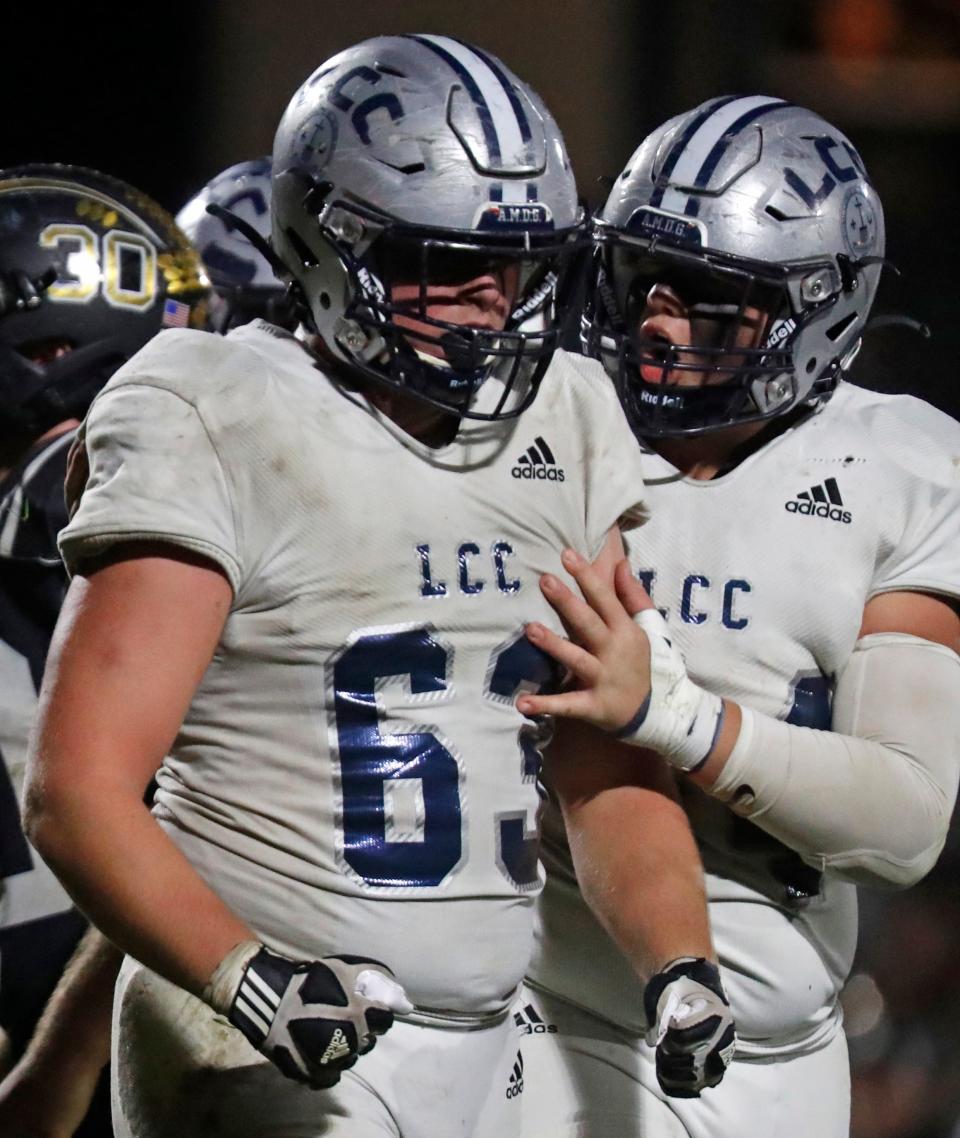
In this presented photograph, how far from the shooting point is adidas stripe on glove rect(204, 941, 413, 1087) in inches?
67.2

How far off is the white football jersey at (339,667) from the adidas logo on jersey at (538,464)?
0.16 ft

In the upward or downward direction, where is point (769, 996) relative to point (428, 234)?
downward

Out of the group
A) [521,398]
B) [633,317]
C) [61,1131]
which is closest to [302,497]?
[521,398]

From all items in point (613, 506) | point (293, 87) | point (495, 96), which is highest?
point (495, 96)

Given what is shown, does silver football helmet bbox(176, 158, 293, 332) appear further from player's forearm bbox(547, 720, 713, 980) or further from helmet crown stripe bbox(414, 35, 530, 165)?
player's forearm bbox(547, 720, 713, 980)

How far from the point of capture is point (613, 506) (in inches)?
84.4

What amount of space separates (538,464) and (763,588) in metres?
0.44

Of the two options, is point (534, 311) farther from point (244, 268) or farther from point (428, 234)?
point (244, 268)

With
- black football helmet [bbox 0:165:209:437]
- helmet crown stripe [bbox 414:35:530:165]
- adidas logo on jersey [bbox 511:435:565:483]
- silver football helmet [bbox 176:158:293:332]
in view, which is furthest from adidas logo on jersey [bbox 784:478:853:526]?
silver football helmet [bbox 176:158:293:332]

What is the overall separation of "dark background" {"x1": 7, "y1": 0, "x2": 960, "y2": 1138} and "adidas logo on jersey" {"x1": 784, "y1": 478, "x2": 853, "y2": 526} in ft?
10.4

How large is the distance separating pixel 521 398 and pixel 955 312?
4.29 m

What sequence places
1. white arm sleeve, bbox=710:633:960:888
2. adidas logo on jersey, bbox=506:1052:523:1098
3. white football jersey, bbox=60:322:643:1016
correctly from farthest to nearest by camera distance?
white arm sleeve, bbox=710:633:960:888 < adidas logo on jersey, bbox=506:1052:523:1098 < white football jersey, bbox=60:322:643:1016

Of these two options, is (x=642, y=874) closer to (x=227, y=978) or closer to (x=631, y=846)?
(x=631, y=846)

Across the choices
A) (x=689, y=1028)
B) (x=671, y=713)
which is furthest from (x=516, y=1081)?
(x=671, y=713)
